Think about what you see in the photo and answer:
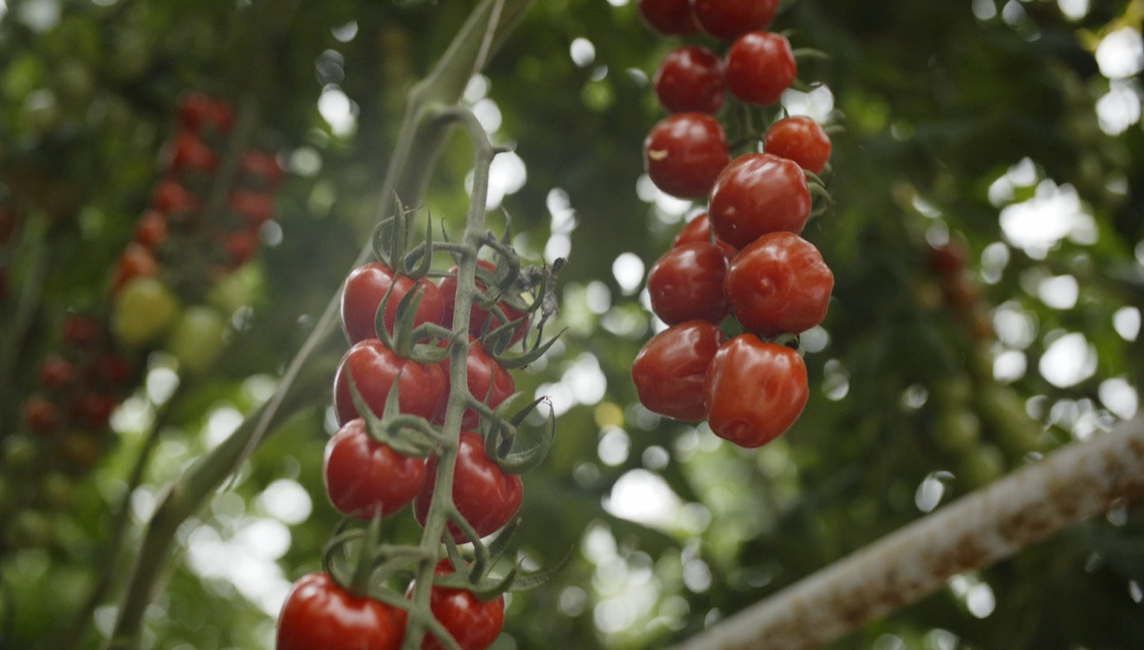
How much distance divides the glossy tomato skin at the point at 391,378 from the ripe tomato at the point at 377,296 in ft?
0.08

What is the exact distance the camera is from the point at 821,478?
201 centimetres

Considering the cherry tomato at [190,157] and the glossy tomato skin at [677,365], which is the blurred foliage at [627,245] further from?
the glossy tomato skin at [677,365]

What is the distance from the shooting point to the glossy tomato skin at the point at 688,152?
754 mm

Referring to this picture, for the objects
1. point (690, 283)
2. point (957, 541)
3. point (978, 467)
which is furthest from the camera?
point (978, 467)

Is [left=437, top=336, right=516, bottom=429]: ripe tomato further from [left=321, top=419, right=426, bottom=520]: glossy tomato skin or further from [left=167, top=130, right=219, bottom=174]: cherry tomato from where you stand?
[left=167, top=130, right=219, bottom=174]: cherry tomato

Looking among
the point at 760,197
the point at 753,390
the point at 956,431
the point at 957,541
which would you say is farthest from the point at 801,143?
the point at 956,431

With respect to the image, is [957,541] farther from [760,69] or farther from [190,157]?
[190,157]

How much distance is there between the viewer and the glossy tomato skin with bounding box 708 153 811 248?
0.60m

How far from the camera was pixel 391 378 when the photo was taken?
20.1 inches

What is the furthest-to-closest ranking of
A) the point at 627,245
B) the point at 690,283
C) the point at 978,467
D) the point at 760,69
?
the point at 978,467
the point at 627,245
the point at 760,69
the point at 690,283

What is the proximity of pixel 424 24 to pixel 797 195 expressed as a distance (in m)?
1.25

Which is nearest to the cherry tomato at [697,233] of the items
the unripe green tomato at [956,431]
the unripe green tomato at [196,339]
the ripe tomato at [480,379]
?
the ripe tomato at [480,379]

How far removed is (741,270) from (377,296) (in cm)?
23

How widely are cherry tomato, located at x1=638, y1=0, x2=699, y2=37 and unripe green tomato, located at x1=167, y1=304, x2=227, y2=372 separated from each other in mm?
1153
